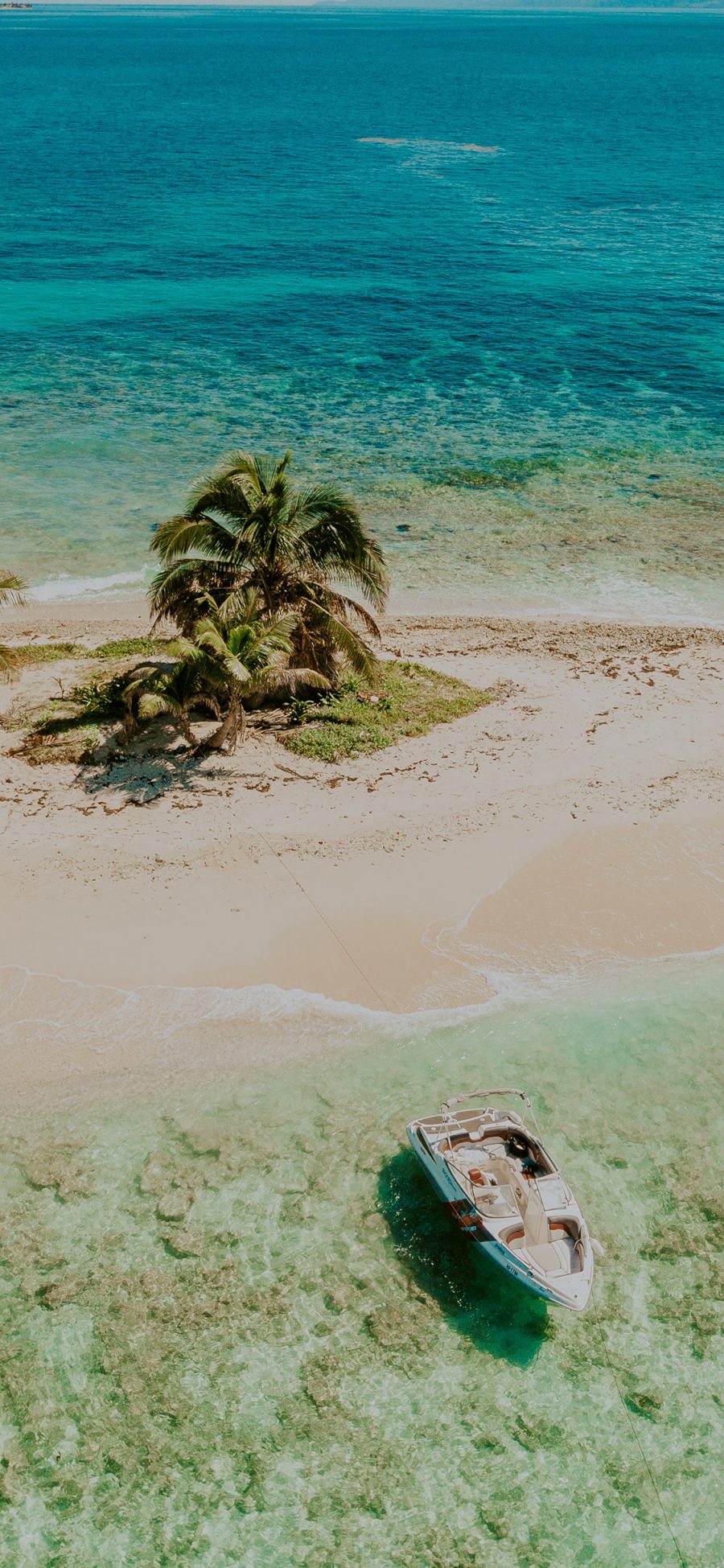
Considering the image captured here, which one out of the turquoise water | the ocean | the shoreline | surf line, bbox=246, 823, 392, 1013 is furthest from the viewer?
the turquoise water

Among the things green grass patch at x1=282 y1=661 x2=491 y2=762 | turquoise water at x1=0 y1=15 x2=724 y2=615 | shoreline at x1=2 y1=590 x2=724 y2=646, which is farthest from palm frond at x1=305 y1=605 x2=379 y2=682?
turquoise water at x1=0 y1=15 x2=724 y2=615

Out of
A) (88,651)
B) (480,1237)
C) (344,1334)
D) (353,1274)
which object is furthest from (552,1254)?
(88,651)

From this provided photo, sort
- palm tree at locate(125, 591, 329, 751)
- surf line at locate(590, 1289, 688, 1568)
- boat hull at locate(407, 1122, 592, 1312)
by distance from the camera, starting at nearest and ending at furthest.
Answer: surf line at locate(590, 1289, 688, 1568)
boat hull at locate(407, 1122, 592, 1312)
palm tree at locate(125, 591, 329, 751)

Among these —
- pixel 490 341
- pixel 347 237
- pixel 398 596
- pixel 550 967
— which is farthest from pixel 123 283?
pixel 550 967

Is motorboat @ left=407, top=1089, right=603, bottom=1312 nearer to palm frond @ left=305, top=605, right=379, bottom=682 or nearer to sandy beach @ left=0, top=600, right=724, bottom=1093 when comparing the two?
sandy beach @ left=0, top=600, right=724, bottom=1093

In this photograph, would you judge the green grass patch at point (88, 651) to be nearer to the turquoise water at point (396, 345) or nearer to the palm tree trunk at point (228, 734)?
the palm tree trunk at point (228, 734)

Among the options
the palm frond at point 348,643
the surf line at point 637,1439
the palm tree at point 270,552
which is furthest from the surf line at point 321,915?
the surf line at point 637,1439

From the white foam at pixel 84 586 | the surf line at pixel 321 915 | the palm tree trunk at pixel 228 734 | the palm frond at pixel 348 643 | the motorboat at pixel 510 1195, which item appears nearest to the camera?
the motorboat at pixel 510 1195
